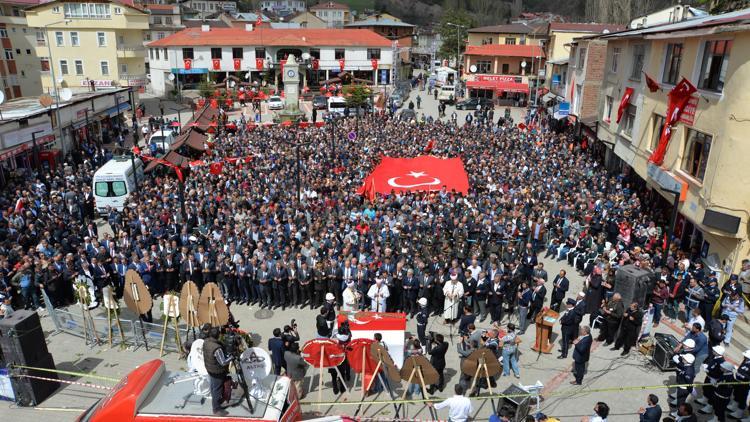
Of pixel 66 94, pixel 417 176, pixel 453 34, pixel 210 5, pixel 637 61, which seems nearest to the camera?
pixel 637 61

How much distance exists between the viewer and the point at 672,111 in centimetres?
1667

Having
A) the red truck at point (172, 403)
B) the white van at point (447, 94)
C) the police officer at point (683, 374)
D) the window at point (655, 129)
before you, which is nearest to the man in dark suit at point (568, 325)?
the police officer at point (683, 374)

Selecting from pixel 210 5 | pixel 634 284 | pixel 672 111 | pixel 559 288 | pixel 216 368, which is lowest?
pixel 559 288

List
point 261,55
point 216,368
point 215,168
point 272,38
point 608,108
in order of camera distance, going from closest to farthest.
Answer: point 216,368, point 215,168, point 608,108, point 261,55, point 272,38

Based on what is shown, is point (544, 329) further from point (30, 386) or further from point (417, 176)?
point (417, 176)

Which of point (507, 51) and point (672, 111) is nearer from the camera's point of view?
point (672, 111)

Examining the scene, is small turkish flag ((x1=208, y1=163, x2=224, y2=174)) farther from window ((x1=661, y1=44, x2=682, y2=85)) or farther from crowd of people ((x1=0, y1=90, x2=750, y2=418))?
window ((x1=661, y1=44, x2=682, y2=85))

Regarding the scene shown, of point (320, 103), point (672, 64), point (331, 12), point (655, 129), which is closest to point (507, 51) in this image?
point (320, 103)

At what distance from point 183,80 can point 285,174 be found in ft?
150

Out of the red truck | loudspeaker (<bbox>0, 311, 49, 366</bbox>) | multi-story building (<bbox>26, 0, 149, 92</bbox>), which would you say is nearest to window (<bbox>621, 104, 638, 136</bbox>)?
the red truck

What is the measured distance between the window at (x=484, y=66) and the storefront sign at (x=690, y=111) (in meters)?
44.2

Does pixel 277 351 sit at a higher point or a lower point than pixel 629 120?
lower

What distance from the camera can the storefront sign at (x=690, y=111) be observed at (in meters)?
15.6

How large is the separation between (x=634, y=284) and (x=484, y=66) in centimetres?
5009
